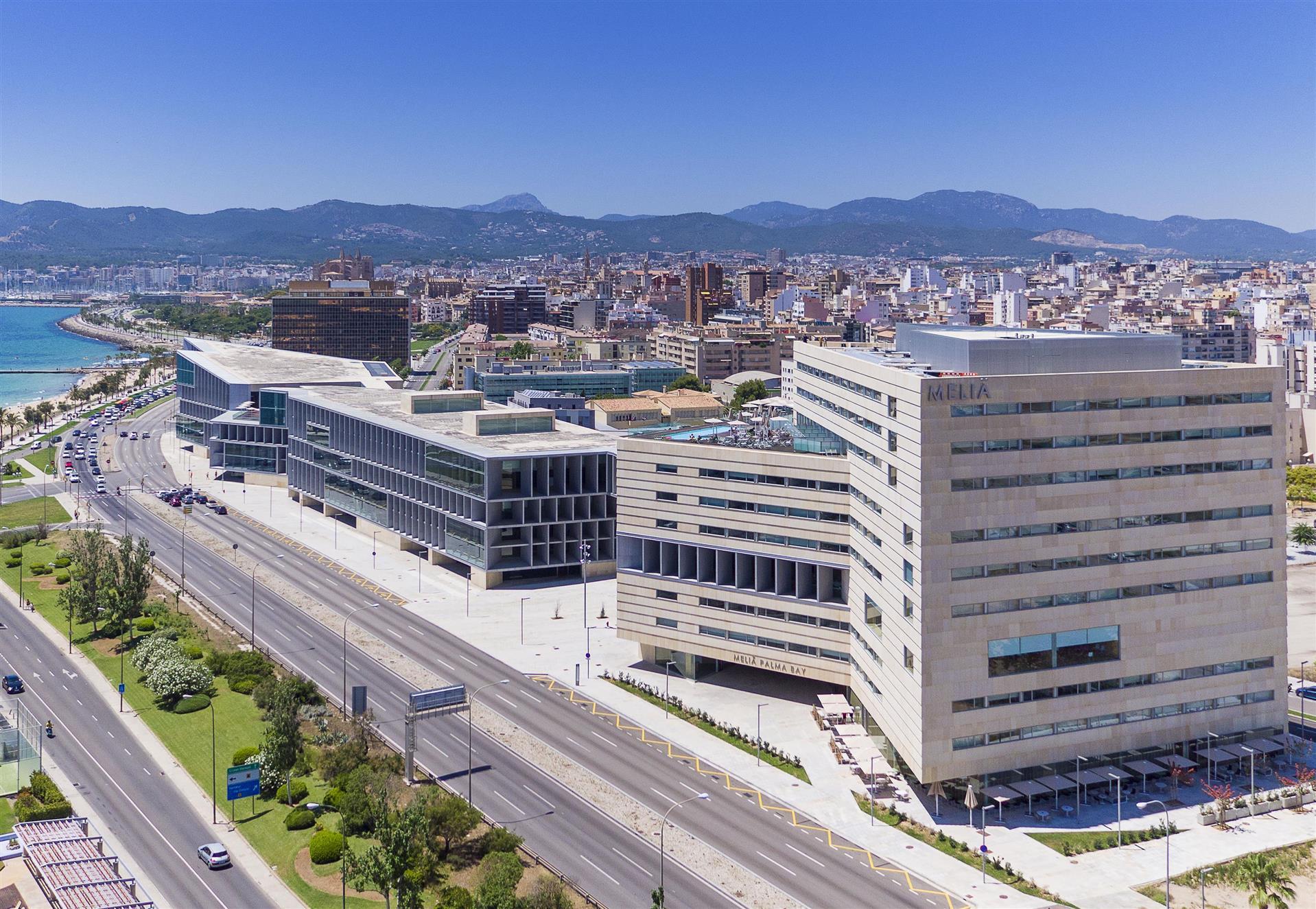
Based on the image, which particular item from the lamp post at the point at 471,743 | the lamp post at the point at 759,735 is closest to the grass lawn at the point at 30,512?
the lamp post at the point at 471,743

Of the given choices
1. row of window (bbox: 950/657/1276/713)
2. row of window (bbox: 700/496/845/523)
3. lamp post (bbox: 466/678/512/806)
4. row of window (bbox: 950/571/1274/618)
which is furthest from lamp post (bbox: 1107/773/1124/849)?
lamp post (bbox: 466/678/512/806)

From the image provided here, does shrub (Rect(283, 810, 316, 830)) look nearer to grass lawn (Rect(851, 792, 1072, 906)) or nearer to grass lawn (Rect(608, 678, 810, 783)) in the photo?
grass lawn (Rect(608, 678, 810, 783))

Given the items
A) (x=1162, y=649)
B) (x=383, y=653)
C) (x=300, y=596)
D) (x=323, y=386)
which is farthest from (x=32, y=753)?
(x=323, y=386)

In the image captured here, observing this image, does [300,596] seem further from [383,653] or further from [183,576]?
[383,653]

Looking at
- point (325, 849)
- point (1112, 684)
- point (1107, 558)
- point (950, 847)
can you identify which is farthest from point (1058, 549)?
point (325, 849)

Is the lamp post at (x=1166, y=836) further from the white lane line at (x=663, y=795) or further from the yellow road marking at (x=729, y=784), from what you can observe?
the white lane line at (x=663, y=795)

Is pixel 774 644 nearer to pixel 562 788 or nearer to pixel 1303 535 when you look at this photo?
pixel 562 788
